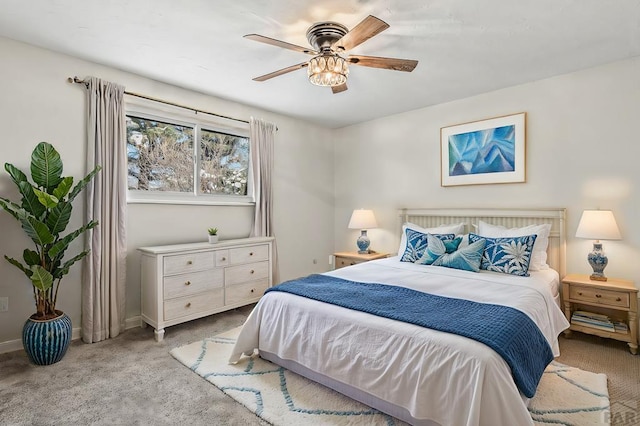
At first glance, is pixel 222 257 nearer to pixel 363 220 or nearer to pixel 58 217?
pixel 58 217

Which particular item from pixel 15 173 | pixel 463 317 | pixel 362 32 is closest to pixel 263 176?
pixel 15 173

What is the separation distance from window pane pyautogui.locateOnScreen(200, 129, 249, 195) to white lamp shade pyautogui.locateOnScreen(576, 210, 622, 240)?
3.67 metres

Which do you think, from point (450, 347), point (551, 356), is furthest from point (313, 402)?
point (551, 356)

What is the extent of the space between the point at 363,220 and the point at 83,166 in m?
3.20

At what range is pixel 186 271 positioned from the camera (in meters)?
3.25

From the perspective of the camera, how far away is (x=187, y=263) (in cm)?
325

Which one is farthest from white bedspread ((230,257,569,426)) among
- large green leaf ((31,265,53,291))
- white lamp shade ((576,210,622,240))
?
large green leaf ((31,265,53,291))

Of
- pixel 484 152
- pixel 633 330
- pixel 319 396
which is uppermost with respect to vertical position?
pixel 484 152

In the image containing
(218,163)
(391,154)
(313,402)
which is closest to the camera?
(313,402)

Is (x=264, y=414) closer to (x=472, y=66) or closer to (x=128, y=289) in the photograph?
(x=128, y=289)

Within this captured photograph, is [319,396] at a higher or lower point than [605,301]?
lower

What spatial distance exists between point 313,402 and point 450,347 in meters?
0.96

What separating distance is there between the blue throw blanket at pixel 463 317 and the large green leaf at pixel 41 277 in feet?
5.59

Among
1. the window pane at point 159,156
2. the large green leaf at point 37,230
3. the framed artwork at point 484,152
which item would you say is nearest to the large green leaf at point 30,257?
the large green leaf at point 37,230
